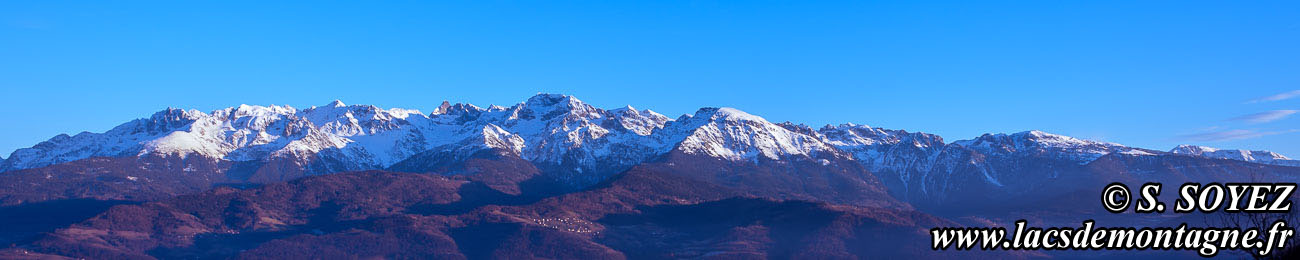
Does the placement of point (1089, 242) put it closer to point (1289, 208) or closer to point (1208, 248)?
point (1208, 248)

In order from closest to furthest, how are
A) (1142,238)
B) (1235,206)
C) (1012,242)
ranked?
(1235,206), (1142,238), (1012,242)

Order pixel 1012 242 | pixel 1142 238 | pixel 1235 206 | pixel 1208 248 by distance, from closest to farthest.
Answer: pixel 1235 206 < pixel 1208 248 < pixel 1142 238 < pixel 1012 242

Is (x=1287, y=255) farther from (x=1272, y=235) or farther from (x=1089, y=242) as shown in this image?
(x=1089, y=242)

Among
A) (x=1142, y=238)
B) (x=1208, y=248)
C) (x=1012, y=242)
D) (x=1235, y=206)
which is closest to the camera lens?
(x=1235, y=206)

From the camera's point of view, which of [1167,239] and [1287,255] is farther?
[1167,239]

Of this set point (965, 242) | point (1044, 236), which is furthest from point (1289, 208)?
point (965, 242)

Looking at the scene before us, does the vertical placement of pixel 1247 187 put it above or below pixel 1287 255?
above

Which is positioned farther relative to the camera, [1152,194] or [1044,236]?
[1044,236]

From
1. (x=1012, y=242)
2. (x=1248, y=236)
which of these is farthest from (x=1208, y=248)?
(x=1012, y=242)
